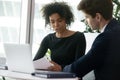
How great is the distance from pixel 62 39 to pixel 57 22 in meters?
0.18

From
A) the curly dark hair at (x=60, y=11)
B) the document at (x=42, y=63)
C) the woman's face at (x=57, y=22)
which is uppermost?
the curly dark hair at (x=60, y=11)

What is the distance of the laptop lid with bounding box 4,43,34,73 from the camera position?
1.99m

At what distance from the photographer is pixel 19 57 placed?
6.68 ft

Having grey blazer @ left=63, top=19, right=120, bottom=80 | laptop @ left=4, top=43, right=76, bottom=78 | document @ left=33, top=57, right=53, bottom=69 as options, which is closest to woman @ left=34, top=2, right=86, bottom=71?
document @ left=33, top=57, right=53, bottom=69

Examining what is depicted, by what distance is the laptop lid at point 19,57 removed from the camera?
6.53 feet

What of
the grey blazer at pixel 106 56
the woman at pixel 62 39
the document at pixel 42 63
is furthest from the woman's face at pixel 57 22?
the grey blazer at pixel 106 56

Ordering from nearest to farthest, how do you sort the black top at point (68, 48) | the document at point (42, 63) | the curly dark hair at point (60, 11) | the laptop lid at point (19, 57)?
the laptop lid at point (19, 57) → the document at point (42, 63) → the black top at point (68, 48) → the curly dark hair at point (60, 11)

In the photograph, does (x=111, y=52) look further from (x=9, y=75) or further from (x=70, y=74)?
(x=9, y=75)

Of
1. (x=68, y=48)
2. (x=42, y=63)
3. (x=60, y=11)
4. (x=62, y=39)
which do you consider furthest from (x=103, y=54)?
(x=60, y=11)

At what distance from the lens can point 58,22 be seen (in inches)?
105

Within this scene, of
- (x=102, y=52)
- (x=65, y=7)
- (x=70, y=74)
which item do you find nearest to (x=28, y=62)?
(x=70, y=74)

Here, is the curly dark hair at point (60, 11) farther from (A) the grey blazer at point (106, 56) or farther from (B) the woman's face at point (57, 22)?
(A) the grey blazer at point (106, 56)

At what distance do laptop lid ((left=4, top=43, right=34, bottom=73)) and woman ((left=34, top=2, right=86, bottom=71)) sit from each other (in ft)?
1.62

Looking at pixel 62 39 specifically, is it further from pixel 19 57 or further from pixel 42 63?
pixel 19 57
